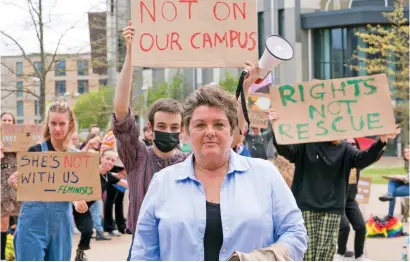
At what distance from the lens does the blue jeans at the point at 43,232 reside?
17.1 feet

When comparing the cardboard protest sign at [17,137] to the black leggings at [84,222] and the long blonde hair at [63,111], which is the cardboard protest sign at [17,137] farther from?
the long blonde hair at [63,111]

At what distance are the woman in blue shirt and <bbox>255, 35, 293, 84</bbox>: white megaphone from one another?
1300 millimetres

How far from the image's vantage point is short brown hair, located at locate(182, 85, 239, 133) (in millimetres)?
A: 2961

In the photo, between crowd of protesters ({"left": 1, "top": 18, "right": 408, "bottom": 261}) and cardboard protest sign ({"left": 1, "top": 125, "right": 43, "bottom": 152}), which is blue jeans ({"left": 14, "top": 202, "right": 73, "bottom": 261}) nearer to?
crowd of protesters ({"left": 1, "top": 18, "right": 408, "bottom": 261})

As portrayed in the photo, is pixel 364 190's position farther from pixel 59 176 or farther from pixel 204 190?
pixel 204 190

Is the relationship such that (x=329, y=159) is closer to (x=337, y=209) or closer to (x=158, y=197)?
(x=337, y=209)

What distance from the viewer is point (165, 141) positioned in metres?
4.17

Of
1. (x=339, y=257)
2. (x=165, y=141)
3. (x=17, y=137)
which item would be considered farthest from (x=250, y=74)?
(x=339, y=257)

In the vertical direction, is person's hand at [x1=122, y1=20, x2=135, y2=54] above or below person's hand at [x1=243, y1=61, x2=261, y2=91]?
above

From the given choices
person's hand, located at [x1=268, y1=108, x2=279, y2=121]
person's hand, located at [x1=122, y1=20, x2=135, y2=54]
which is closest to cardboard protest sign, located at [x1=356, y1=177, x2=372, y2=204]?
person's hand, located at [x1=268, y1=108, x2=279, y2=121]

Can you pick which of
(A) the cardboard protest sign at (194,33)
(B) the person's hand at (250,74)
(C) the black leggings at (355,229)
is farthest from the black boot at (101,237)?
(B) the person's hand at (250,74)

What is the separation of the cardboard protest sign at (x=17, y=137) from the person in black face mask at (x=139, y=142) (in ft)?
12.2

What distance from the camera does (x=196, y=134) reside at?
115 inches

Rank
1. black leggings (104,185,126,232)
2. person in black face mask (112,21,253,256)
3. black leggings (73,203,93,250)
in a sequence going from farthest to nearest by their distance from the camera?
1. black leggings (104,185,126,232)
2. black leggings (73,203,93,250)
3. person in black face mask (112,21,253,256)
